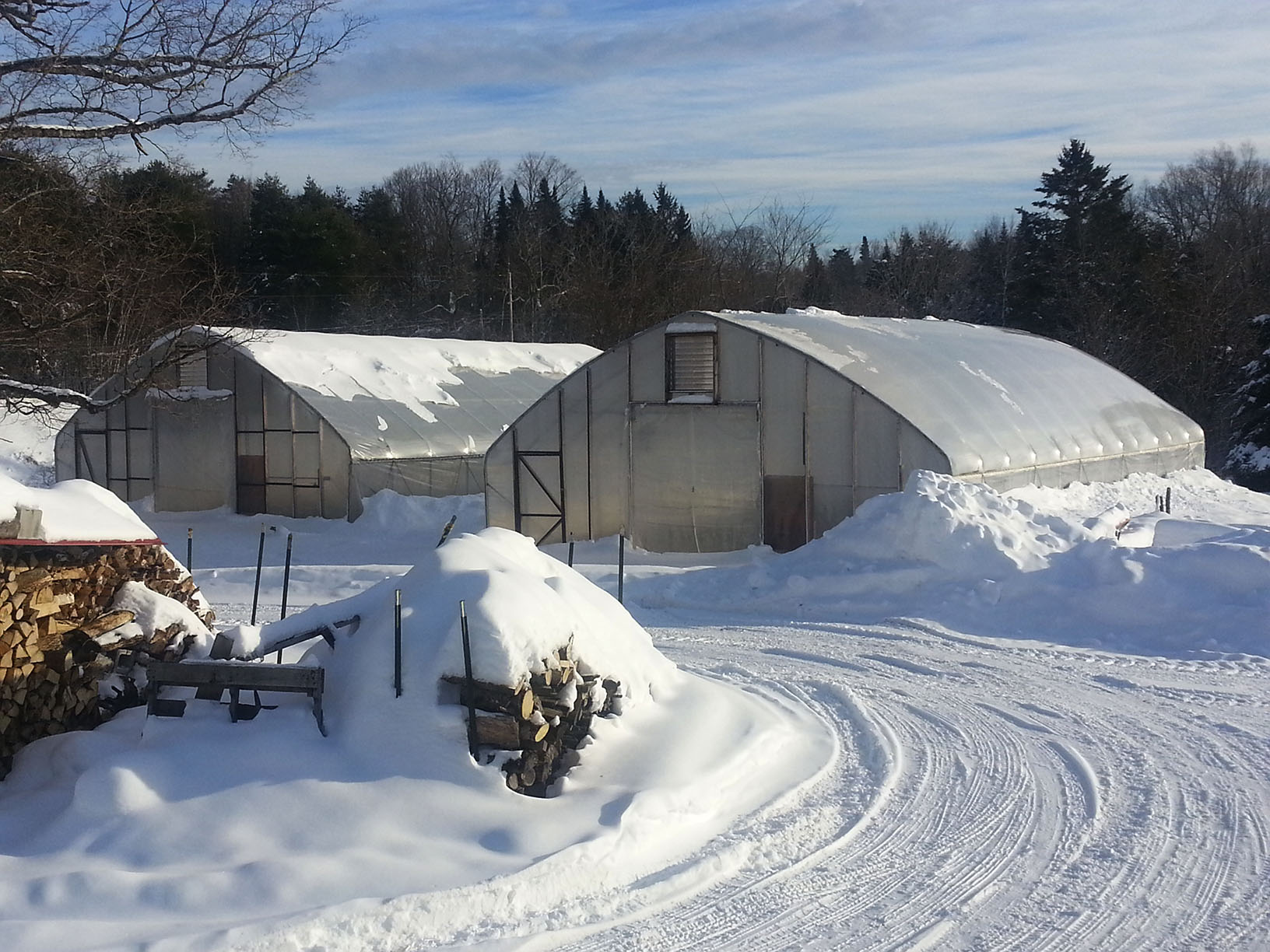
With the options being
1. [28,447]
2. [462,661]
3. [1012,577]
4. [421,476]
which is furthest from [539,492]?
[28,447]

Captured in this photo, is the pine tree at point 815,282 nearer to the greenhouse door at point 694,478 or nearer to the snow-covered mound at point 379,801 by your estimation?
the greenhouse door at point 694,478

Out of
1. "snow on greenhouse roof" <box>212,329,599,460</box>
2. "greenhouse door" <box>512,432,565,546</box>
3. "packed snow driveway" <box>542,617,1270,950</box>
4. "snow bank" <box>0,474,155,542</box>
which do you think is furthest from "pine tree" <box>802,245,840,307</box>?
"snow bank" <box>0,474,155,542</box>

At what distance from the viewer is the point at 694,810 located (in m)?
6.83

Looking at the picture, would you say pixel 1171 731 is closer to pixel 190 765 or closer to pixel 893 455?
pixel 190 765

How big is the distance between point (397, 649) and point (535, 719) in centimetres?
91

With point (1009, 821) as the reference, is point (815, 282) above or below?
above

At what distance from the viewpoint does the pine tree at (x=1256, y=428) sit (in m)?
33.4

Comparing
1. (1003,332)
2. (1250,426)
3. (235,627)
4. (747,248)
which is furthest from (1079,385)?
(747,248)

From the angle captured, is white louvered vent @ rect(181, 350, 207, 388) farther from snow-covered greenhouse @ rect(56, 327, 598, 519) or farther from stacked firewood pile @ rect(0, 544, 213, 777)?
stacked firewood pile @ rect(0, 544, 213, 777)

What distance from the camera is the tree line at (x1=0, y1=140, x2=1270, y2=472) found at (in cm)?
3969

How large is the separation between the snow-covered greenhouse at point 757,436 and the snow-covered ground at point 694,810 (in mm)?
5693

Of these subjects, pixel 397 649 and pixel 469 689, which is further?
pixel 397 649

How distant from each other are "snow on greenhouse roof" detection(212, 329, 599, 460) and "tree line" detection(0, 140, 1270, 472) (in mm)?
1693

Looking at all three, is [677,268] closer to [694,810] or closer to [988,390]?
[988,390]
